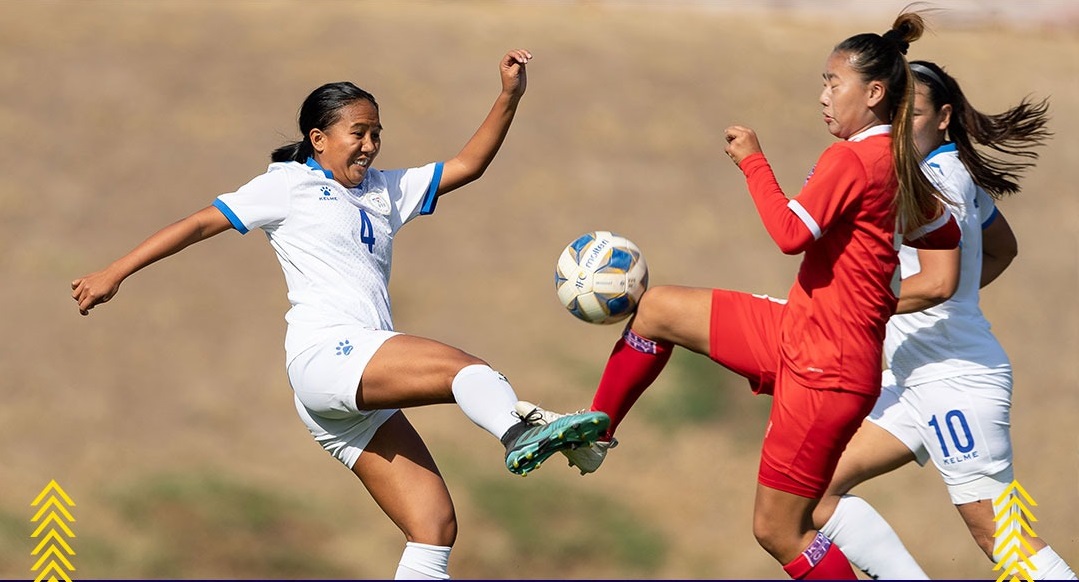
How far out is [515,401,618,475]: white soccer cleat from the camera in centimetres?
476

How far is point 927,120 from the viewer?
5633 millimetres

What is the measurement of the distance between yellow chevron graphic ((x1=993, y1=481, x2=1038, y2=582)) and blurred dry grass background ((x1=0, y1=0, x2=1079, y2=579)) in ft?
24.6

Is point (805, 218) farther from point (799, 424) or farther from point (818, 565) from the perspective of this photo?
point (818, 565)

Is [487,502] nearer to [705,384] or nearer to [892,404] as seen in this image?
[705,384]

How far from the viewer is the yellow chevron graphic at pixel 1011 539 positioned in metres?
5.60

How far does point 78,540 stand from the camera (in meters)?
12.4

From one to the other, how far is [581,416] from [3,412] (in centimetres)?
942

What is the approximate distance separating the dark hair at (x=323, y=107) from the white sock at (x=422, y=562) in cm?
158

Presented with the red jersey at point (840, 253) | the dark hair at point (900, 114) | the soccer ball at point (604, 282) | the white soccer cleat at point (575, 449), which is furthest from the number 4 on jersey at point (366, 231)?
the dark hair at point (900, 114)

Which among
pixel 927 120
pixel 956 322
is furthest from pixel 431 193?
pixel 956 322

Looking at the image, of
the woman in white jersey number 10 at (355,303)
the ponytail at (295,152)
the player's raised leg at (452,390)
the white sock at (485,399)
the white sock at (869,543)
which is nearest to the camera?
the player's raised leg at (452,390)

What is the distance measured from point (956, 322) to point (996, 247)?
0.47 meters

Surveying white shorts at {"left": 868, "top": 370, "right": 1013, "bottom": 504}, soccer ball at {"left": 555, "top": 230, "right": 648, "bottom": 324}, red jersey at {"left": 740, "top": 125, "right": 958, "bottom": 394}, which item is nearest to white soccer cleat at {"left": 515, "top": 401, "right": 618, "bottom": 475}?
soccer ball at {"left": 555, "top": 230, "right": 648, "bottom": 324}

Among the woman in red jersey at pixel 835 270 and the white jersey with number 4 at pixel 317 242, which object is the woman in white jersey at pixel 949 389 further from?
the white jersey with number 4 at pixel 317 242
